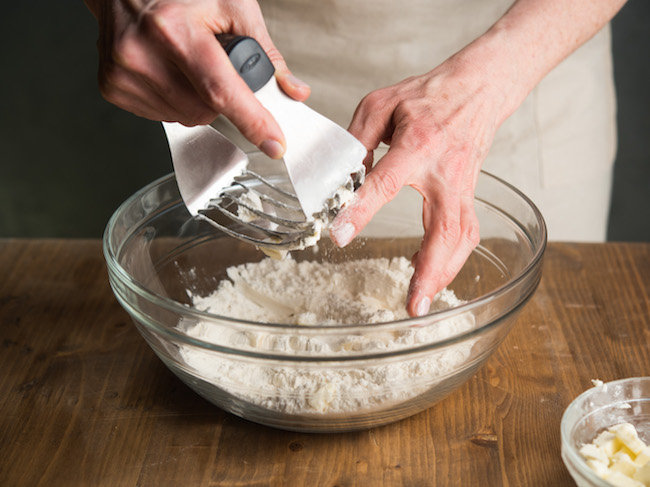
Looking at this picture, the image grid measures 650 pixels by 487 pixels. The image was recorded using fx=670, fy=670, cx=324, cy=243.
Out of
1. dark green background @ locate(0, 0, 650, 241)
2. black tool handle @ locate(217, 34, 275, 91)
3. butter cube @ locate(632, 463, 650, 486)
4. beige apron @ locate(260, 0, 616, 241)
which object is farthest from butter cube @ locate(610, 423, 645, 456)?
dark green background @ locate(0, 0, 650, 241)

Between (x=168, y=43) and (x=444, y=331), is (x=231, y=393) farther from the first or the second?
(x=168, y=43)

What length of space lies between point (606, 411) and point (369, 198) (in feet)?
1.01

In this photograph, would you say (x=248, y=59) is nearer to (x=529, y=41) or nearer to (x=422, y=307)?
(x=422, y=307)

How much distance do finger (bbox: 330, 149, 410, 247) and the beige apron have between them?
51 centimetres

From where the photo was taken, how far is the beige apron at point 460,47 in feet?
3.68

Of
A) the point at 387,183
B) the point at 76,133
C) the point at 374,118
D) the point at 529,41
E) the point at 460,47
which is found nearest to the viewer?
the point at 387,183

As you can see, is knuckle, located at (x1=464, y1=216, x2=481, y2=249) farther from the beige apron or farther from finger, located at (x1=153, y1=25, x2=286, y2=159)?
the beige apron

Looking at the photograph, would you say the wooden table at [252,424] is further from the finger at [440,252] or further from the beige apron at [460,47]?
the beige apron at [460,47]

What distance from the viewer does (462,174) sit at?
0.73 m

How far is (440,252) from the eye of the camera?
2.27 ft

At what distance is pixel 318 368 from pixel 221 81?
0.27 metres

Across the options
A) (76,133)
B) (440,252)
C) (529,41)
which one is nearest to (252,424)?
(440,252)

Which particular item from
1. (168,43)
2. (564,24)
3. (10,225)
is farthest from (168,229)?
(10,225)

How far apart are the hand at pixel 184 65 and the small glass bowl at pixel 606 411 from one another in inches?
14.3
